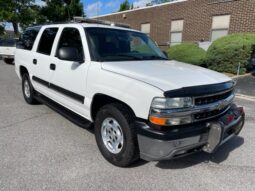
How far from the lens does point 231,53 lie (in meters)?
10.7

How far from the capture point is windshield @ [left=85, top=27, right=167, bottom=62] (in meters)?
3.60

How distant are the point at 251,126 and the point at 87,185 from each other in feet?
11.9

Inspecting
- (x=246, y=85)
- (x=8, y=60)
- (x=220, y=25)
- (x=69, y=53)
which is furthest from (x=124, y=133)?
(x=8, y=60)

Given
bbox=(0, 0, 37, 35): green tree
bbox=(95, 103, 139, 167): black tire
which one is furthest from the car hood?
bbox=(0, 0, 37, 35): green tree

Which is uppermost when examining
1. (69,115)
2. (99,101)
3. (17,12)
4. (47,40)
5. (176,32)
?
(17,12)

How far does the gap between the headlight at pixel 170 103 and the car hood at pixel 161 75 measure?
0.13 m

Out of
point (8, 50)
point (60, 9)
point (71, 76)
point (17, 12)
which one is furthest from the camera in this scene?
point (60, 9)

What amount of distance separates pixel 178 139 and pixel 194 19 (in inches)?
610

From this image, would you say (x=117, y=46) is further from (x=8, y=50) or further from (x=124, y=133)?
(x=8, y=50)

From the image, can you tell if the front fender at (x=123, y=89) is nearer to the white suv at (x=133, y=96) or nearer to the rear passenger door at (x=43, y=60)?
the white suv at (x=133, y=96)

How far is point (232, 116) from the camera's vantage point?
3223mm

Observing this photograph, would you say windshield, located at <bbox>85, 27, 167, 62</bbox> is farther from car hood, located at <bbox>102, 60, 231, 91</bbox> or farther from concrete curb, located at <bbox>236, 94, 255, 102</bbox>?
concrete curb, located at <bbox>236, 94, 255, 102</bbox>

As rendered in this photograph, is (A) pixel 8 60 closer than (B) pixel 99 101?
No

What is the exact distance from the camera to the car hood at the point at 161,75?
8.96 feet
